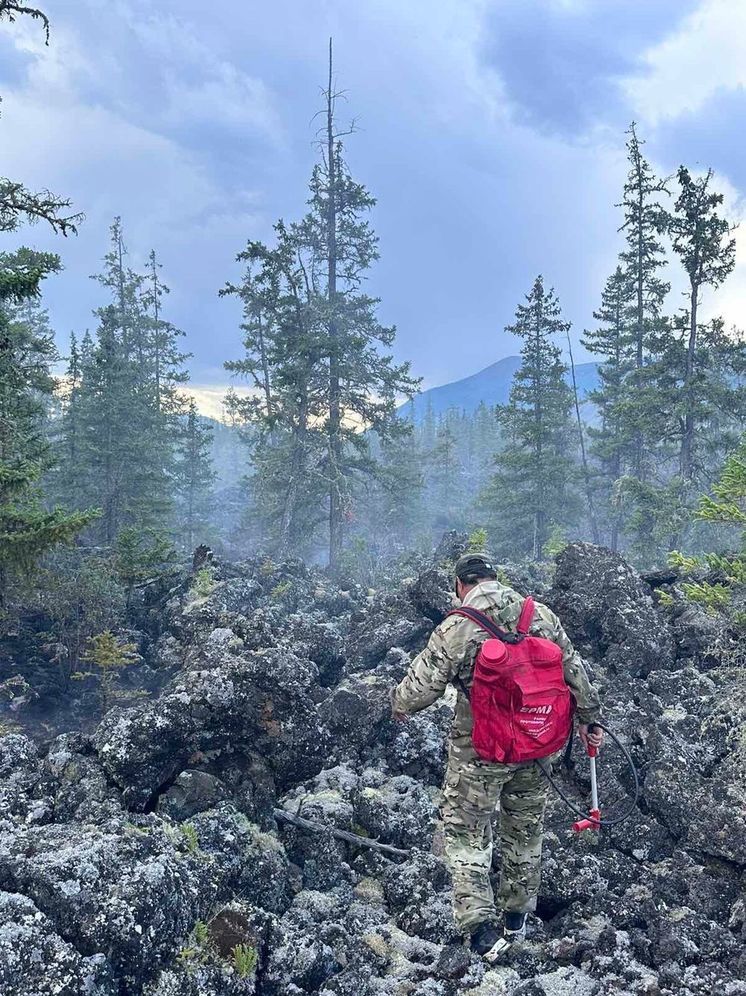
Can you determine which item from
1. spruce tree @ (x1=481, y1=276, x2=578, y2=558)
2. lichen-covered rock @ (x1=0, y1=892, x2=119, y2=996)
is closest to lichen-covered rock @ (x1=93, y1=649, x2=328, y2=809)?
lichen-covered rock @ (x1=0, y1=892, x2=119, y2=996)

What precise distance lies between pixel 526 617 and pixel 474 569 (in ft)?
1.68

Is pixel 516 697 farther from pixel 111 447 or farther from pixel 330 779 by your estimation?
pixel 111 447

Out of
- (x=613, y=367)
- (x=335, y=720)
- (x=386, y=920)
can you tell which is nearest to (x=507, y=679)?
(x=386, y=920)

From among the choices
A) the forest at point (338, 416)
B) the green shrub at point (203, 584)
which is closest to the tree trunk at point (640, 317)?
the forest at point (338, 416)

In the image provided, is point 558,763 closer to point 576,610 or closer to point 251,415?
point 576,610

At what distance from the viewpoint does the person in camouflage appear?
4.23 metres

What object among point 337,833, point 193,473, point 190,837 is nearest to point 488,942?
point 337,833

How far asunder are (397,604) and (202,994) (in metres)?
9.73

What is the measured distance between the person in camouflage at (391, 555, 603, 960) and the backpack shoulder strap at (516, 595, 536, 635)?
2.5 inches

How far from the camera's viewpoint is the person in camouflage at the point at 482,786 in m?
4.23

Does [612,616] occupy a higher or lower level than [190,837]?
higher

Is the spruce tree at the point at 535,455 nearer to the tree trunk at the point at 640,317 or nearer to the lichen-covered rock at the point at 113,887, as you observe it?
the tree trunk at the point at 640,317

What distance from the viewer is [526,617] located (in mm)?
4230

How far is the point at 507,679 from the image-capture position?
3.97 m
